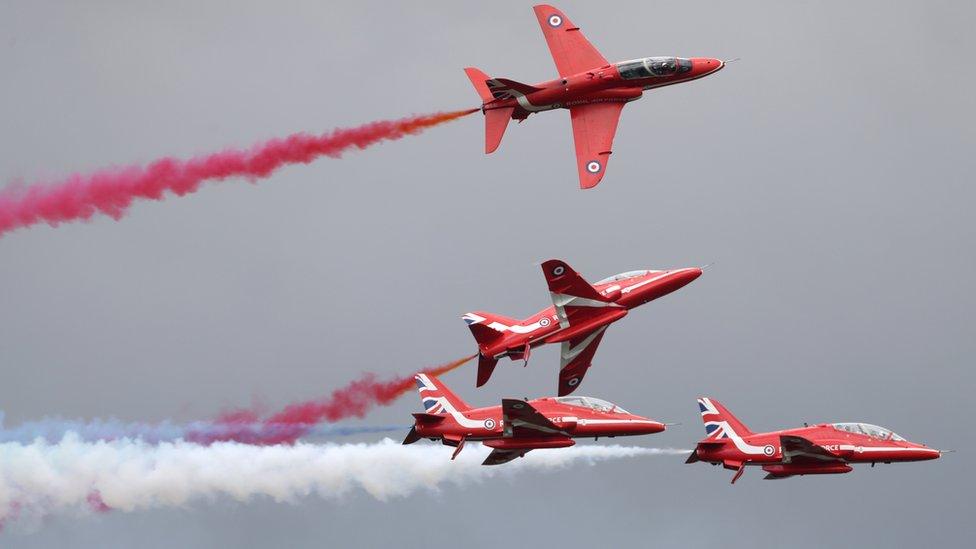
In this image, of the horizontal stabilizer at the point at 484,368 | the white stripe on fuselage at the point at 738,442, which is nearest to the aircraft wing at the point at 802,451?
the white stripe on fuselage at the point at 738,442

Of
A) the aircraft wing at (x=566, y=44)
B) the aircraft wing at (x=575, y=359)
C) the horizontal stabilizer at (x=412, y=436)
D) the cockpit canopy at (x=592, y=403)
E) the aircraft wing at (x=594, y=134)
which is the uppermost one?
the aircraft wing at (x=566, y=44)

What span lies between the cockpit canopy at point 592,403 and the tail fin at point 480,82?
428 inches

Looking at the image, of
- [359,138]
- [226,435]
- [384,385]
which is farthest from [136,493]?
[359,138]

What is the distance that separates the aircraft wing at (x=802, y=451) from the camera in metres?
70.5

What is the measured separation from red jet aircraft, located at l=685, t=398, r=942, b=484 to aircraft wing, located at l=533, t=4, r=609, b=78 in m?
14.4

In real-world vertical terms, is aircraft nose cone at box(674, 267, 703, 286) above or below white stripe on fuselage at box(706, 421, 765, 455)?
above

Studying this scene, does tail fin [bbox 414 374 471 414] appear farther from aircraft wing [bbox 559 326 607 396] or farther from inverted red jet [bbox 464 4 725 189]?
inverted red jet [bbox 464 4 725 189]

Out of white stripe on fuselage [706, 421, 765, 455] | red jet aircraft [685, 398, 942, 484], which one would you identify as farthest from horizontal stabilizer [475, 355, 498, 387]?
white stripe on fuselage [706, 421, 765, 455]

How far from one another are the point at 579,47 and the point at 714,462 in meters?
16.1

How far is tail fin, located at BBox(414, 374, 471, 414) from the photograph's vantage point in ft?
240

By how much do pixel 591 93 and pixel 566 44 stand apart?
11.2 ft

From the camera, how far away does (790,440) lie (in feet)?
231

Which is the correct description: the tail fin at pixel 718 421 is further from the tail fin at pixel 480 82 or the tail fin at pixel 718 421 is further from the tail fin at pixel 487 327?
the tail fin at pixel 480 82

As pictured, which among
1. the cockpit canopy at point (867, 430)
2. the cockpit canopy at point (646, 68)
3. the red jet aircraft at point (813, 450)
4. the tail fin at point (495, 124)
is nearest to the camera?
the tail fin at point (495, 124)
